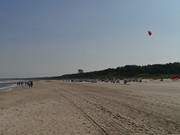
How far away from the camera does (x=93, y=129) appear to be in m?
13.5

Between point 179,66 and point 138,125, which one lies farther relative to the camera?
point 179,66

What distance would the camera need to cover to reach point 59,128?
14.3m

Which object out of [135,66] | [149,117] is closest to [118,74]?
[135,66]

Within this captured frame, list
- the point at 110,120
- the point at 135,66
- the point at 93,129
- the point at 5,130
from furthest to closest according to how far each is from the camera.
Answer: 1. the point at 135,66
2. the point at 110,120
3. the point at 5,130
4. the point at 93,129

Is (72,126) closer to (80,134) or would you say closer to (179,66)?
(80,134)

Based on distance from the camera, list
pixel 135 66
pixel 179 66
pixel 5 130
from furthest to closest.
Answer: pixel 135 66, pixel 179 66, pixel 5 130

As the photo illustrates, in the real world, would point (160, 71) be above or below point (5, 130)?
above

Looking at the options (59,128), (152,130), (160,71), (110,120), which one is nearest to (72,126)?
(59,128)

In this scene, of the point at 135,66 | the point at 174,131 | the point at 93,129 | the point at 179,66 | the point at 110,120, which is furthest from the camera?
the point at 135,66

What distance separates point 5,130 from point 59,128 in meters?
2.20

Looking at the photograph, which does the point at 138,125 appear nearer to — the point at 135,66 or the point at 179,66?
the point at 179,66

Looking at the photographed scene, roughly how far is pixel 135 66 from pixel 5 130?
14331 cm

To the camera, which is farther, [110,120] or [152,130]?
[110,120]

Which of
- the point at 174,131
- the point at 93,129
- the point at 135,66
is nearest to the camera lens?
the point at 174,131
